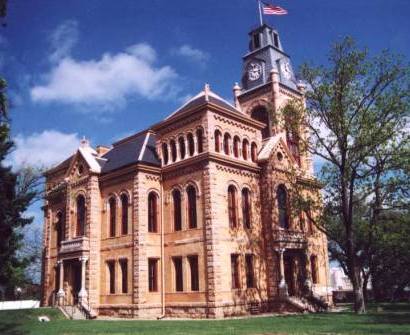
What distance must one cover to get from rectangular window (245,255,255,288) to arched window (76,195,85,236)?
1318 cm

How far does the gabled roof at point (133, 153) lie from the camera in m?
32.9

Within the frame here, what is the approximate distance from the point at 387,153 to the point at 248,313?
13285 millimetres

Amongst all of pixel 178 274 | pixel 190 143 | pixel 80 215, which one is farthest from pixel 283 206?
pixel 80 215

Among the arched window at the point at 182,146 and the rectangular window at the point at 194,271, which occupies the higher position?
the arched window at the point at 182,146

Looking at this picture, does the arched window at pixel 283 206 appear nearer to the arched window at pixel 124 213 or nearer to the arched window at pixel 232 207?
the arched window at pixel 232 207

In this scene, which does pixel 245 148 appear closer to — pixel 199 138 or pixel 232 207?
pixel 199 138

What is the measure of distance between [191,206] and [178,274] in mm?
4630

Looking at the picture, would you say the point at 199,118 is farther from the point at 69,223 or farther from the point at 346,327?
the point at 346,327

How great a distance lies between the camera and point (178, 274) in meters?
29.9

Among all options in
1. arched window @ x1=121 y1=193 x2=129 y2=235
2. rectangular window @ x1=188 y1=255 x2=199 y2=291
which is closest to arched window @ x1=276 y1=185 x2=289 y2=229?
rectangular window @ x1=188 y1=255 x2=199 y2=291

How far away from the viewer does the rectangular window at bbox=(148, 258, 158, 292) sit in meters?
30.2

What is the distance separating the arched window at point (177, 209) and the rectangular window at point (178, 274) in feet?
6.95

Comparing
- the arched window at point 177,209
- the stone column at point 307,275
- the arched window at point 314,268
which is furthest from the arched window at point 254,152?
the arched window at point 314,268

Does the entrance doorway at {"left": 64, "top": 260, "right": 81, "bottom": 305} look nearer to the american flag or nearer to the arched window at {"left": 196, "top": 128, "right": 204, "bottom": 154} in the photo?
the arched window at {"left": 196, "top": 128, "right": 204, "bottom": 154}
